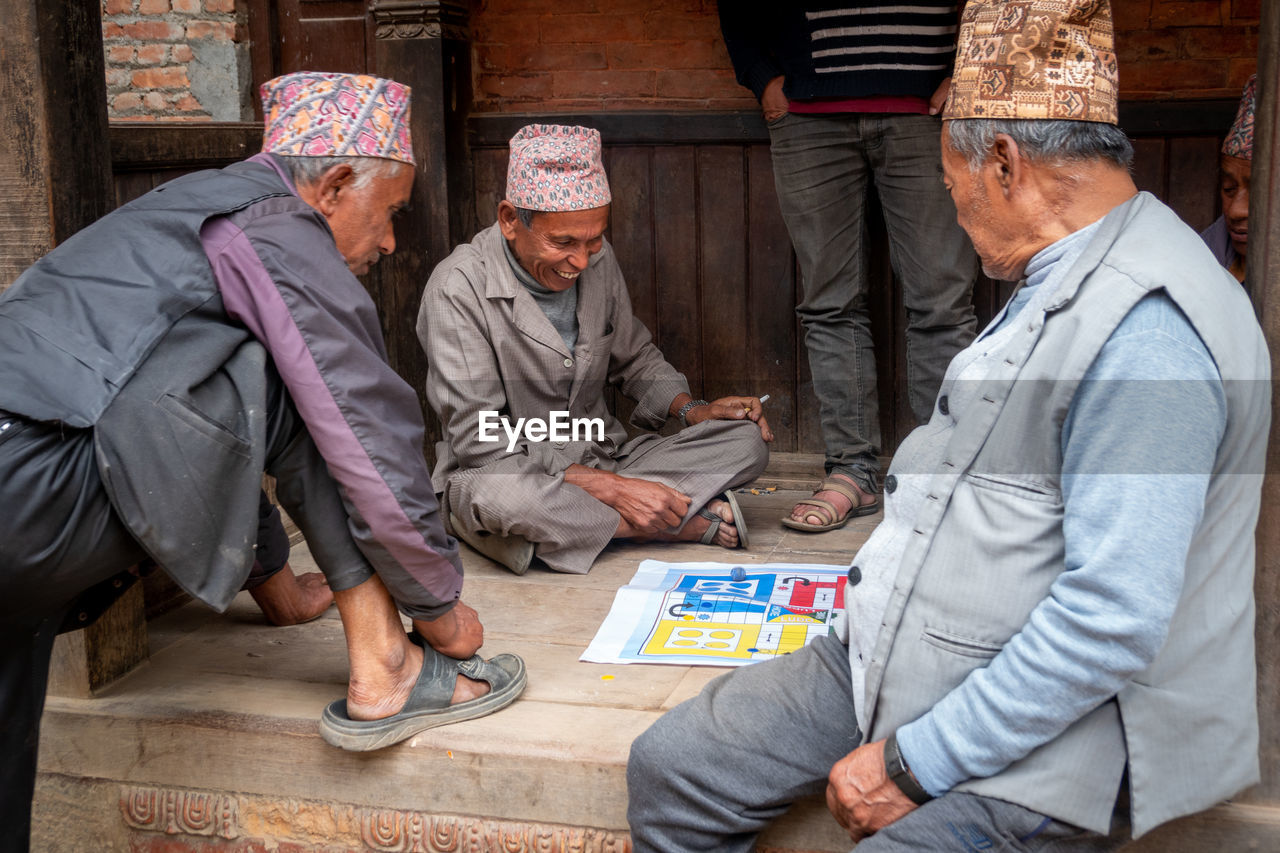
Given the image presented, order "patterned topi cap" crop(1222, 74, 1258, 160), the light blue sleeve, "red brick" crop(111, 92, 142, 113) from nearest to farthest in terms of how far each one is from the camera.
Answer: the light blue sleeve → "patterned topi cap" crop(1222, 74, 1258, 160) → "red brick" crop(111, 92, 142, 113)

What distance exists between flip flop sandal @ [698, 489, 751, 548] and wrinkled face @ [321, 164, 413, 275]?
1.40 m

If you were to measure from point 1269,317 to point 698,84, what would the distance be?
257 cm

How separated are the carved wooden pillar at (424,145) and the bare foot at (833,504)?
58.4 inches

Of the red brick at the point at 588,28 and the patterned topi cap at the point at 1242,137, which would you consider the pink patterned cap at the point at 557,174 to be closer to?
the red brick at the point at 588,28

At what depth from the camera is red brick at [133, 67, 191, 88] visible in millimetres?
4438

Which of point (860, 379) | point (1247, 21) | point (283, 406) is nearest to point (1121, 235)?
point (283, 406)

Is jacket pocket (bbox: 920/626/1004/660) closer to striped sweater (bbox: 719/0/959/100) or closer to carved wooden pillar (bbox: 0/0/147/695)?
carved wooden pillar (bbox: 0/0/147/695)

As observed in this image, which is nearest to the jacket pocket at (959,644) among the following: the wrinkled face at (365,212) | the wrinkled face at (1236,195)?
the wrinkled face at (365,212)

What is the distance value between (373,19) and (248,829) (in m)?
2.78

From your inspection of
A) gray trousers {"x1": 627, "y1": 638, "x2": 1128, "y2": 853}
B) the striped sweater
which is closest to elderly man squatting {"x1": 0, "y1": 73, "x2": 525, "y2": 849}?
gray trousers {"x1": 627, "y1": 638, "x2": 1128, "y2": 853}

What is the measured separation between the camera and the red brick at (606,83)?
13.7 feet

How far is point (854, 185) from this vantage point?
3.71 metres

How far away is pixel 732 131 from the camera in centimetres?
410

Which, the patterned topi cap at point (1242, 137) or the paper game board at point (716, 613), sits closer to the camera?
the paper game board at point (716, 613)
